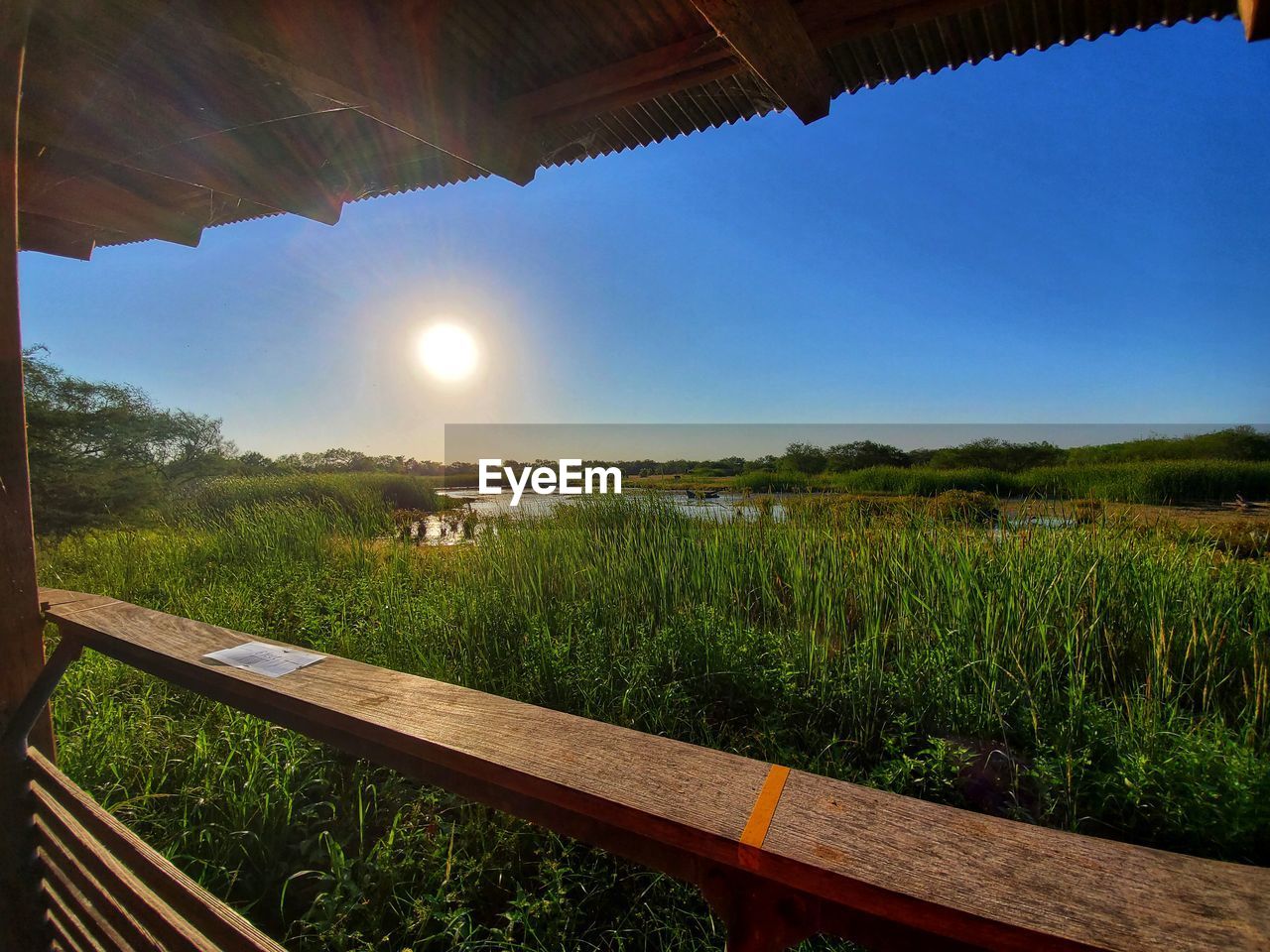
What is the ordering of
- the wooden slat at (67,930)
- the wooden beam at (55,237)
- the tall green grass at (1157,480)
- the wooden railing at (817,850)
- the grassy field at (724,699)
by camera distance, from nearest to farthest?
the wooden railing at (817,850)
the wooden slat at (67,930)
the grassy field at (724,699)
the wooden beam at (55,237)
the tall green grass at (1157,480)

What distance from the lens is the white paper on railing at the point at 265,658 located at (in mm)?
1291

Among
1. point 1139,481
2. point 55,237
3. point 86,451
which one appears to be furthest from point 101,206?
point 1139,481

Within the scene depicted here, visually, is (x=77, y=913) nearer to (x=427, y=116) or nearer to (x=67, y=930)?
(x=67, y=930)

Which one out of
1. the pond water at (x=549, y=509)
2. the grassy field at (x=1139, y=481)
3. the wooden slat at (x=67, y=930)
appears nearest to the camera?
the wooden slat at (x=67, y=930)

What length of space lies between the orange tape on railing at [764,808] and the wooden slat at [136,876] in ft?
3.12

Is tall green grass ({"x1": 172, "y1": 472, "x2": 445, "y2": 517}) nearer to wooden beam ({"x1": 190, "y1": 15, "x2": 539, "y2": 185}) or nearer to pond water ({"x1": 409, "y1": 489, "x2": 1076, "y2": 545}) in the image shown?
pond water ({"x1": 409, "y1": 489, "x2": 1076, "y2": 545})

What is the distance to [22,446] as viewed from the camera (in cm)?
157

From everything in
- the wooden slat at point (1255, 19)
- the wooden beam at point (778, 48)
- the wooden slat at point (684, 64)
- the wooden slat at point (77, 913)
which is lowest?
the wooden slat at point (77, 913)

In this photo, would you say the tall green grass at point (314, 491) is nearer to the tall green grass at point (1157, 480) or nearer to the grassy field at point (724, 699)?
the grassy field at point (724, 699)

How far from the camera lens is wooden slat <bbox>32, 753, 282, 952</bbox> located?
105cm

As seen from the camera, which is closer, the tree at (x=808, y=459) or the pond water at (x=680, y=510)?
the pond water at (x=680, y=510)

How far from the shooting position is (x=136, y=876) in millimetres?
1270

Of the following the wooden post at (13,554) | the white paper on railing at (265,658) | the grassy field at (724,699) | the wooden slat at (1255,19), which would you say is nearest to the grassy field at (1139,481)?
the grassy field at (724,699)

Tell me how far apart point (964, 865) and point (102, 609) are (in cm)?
251
